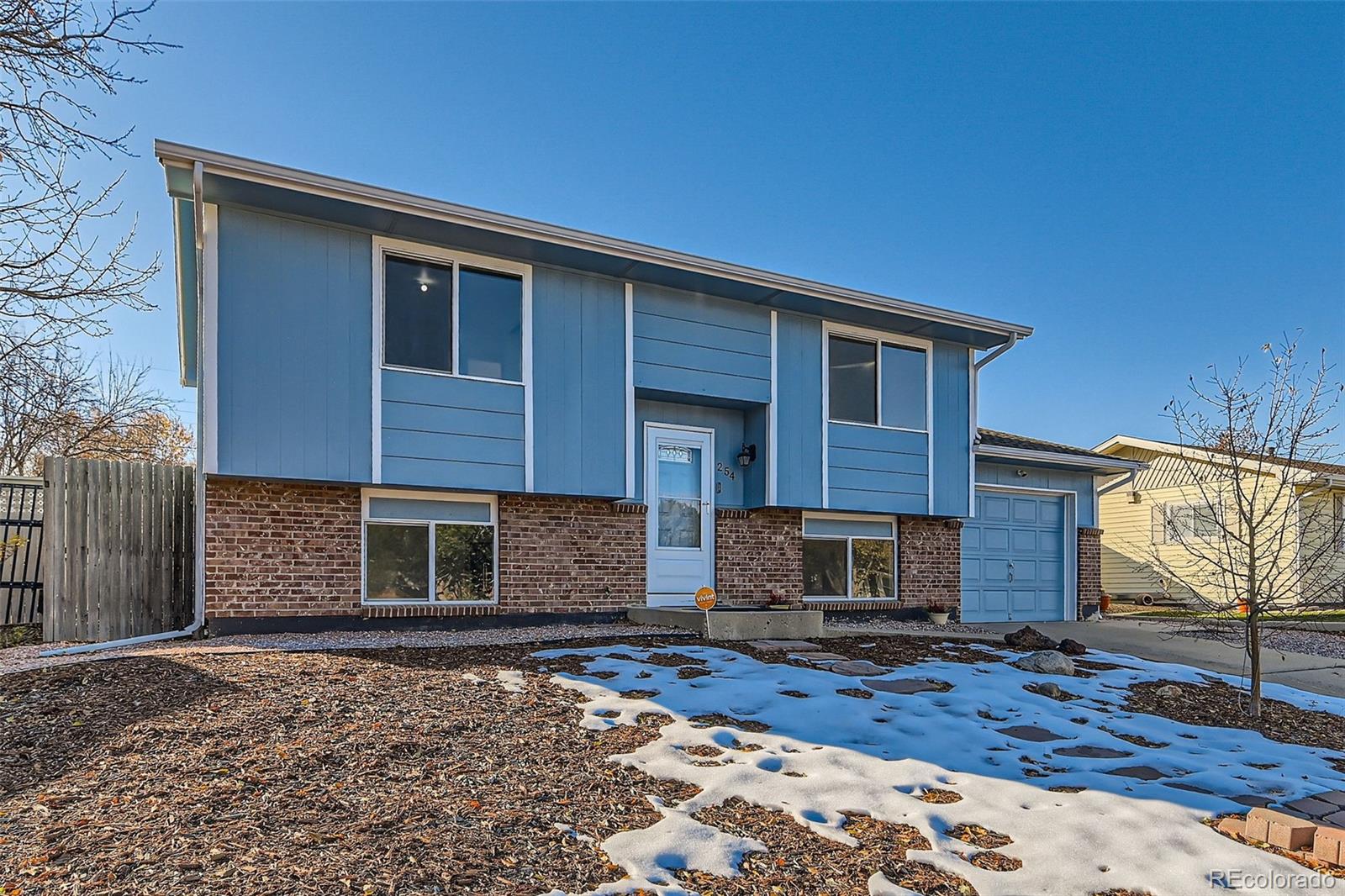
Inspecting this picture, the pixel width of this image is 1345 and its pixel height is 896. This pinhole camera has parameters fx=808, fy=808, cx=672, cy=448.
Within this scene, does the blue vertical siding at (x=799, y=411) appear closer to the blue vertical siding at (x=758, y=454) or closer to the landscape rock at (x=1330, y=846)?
the blue vertical siding at (x=758, y=454)

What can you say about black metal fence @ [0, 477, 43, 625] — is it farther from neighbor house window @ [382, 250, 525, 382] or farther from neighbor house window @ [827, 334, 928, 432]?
neighbor house window @ [827, 334, 928, 432]

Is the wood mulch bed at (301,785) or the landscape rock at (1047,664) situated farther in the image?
the landscape rock at (1047,664)

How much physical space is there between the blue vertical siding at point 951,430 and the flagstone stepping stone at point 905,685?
5647mm

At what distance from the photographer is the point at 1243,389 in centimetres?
652

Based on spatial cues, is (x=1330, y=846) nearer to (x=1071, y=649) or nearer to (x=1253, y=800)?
(x=1253, y=800)

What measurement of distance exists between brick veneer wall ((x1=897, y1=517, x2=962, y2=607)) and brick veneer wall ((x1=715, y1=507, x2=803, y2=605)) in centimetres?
176

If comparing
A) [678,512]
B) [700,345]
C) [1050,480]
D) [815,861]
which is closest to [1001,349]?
[1050,480]

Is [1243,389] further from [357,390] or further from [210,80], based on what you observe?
[210,80]

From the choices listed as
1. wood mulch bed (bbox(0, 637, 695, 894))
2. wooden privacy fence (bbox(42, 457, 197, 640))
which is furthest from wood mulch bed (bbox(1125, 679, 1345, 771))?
A: wooden privacy fence (bbox(42, 457, 197, 640))

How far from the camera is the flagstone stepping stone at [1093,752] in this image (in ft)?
15.4

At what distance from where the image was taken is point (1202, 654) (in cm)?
927

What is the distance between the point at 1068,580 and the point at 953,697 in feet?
29.3

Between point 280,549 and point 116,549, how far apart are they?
1.61 meters

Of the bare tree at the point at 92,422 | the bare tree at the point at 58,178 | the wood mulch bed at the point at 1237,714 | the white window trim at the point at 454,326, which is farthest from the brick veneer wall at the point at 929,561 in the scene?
the bare tree at the point at 92,422
